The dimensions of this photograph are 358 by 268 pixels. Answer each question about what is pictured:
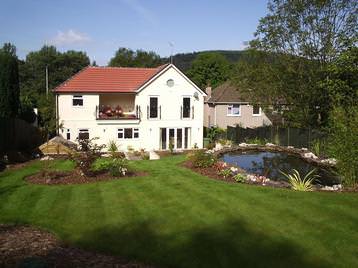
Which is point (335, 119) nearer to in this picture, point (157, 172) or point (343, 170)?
point (343, 170)

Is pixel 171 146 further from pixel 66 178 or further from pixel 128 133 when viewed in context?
pixel 66 178

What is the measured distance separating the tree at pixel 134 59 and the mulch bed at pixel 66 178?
72323mm

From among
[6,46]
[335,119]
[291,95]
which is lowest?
[335,119]

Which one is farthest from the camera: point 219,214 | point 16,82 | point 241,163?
point 16,82

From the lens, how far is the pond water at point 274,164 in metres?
17.0

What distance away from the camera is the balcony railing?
32.2 meters

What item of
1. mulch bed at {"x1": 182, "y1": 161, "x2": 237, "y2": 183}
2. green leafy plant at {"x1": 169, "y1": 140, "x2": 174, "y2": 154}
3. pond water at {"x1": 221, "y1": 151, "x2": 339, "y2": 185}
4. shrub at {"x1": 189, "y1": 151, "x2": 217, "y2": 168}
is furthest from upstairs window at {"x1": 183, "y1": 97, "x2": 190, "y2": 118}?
shrub at {"x1": 189, "y1": 151, "x2": 217, "y2": 168}

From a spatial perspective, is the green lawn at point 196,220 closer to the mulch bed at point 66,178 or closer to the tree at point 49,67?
the mulch bed at point 66,178

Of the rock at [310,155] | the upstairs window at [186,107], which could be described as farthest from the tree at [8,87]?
the rock at [310,155]

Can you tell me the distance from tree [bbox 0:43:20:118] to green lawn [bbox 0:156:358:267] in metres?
9.64

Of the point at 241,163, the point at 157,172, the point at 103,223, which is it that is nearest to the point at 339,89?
the point at 241,163

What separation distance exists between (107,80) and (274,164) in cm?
1892

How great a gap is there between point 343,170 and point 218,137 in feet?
75.7

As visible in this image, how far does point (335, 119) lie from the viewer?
50.0ft
